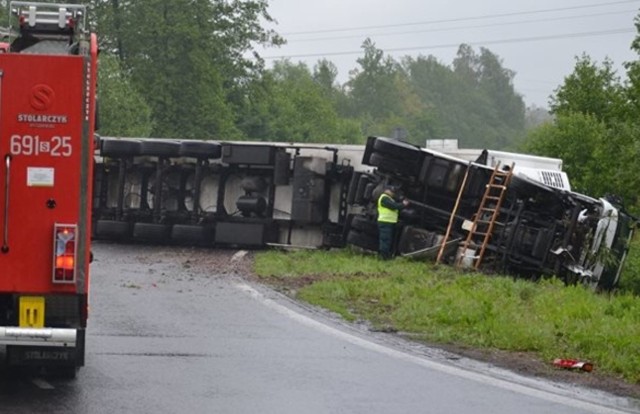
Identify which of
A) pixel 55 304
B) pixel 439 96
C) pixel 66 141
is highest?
pixel 66 141

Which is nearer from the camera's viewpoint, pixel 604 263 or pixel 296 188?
pixel 604 263

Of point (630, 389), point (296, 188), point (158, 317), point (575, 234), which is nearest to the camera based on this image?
point (630, 389)

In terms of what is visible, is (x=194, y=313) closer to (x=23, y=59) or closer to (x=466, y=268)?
(x=23, y=59)

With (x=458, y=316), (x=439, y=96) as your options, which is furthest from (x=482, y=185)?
(x=439, y=96)

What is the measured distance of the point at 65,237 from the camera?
8945 millimetres

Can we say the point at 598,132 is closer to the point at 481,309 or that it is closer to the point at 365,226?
the point at 365,226

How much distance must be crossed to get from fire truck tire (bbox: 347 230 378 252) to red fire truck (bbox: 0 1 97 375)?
1564 centimetres

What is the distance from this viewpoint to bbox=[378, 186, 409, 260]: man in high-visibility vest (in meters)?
23.6

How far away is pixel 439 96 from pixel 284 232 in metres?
160

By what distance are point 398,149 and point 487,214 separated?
7.76 feet

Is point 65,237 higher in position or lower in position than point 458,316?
higher

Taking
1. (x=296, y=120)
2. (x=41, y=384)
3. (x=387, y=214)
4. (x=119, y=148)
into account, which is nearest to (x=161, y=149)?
(x=119, y=148)

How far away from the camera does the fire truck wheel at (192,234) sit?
27.3m

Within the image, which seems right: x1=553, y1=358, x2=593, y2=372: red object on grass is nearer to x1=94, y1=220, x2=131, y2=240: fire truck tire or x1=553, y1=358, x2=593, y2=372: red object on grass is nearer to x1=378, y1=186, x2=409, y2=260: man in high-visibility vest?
x1=378, y1=186, x2=409, y2=260: man in high-visibility vest
